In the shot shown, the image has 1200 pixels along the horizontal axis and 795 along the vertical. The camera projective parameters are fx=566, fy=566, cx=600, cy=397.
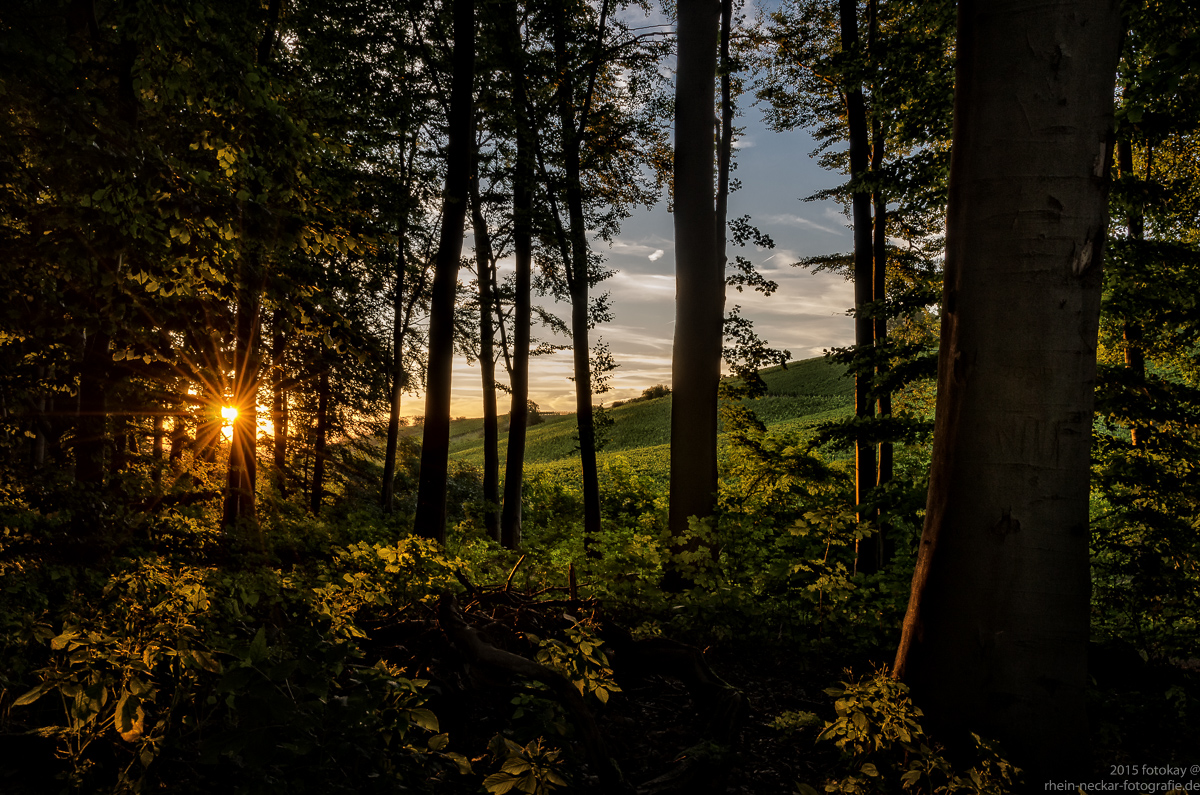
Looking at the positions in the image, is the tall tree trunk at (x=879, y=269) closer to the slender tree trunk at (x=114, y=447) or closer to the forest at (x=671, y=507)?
the forest at (x=671, y=507)

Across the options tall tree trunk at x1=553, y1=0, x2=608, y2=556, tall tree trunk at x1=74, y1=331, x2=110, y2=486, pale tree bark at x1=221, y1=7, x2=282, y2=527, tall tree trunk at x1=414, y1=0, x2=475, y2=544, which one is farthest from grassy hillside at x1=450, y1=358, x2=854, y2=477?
tall tree trunk at x1=74, y1=331, x2=110, y2=486

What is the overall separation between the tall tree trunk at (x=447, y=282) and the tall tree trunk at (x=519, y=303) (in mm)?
3968

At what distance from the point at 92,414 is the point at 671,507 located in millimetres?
5830

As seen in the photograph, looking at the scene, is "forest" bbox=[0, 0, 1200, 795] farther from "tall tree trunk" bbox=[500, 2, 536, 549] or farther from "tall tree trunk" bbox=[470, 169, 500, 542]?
"tall tree trunk" bbox=[470, 169, 500, 542]

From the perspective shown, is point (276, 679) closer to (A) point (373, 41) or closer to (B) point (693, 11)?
(B) point (693, 11)

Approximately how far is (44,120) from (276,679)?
362 cm

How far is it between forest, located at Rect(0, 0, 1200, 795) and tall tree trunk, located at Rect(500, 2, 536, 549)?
420cm

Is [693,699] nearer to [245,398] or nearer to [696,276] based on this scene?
[696,276]

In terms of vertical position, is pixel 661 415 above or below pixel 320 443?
above

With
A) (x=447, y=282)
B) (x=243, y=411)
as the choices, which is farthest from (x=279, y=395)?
(x=447, y=282)

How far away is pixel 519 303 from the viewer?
13.2 metres

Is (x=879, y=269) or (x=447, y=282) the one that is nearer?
(x=447, y=282)

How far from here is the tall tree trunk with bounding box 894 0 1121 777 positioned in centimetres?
259

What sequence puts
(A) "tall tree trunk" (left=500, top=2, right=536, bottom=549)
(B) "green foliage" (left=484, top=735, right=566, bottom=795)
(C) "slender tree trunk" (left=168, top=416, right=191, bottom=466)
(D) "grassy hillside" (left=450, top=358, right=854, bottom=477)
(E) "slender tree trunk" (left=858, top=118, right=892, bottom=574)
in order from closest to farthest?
(B) "green foliage" (left=484, top=735, right=566, bottom=795) < (C) "slender tree trunk" (left=168, top=416, right=191, bottom=466) < (E) "slender tree trunk" (left=858, top=118, right=892, bottom=574) < (A) "tall tree trunk" (left=500, top=2, right=536, bottom=549) < (D) "grassy hillside" (left=450, top=358, right=854, bottom=477)
